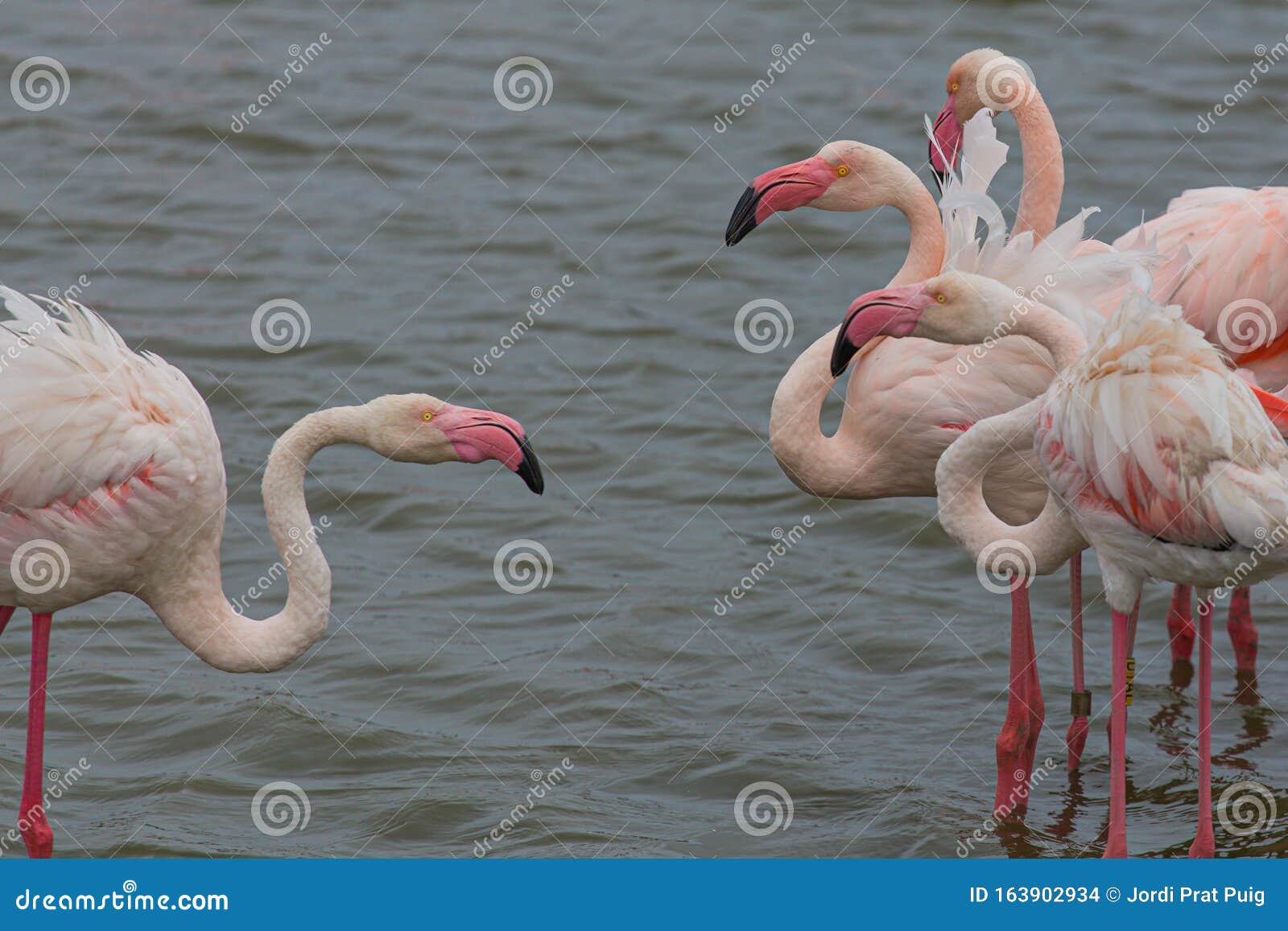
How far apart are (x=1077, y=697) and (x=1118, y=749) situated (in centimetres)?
96

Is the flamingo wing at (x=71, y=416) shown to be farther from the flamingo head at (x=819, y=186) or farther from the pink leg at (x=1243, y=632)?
the pink leg at (x=1243, y=632)

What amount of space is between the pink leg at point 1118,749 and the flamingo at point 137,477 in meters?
1.86

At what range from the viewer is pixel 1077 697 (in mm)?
6629

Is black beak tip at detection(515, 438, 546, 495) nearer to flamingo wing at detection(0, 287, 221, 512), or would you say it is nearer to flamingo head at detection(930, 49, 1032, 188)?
flamingo wing at detection(0, 287, 221, 512)

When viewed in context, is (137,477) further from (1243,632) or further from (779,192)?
(1243,632)

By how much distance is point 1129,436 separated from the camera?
5.18 metres

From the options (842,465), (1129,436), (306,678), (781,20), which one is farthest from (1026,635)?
(781,20)

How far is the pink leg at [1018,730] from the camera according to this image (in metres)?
6.38

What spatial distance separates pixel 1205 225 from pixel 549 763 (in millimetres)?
3289

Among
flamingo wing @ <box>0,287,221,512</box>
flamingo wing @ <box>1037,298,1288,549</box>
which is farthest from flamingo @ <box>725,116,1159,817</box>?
flamingo wing @ <box>0,287,221,512</box>

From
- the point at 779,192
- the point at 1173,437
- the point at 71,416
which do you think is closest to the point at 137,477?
the point at 71,416

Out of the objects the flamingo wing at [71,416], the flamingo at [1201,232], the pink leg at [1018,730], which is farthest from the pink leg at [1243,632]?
the flamingo wing at [71,416]

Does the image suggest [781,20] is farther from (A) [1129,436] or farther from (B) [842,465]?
(A) [1129,436]

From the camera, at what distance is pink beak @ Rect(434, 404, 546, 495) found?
5.70m
